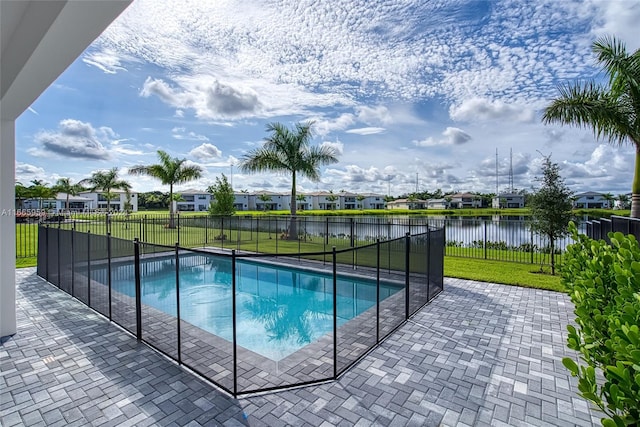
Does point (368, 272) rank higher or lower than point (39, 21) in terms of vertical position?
lower

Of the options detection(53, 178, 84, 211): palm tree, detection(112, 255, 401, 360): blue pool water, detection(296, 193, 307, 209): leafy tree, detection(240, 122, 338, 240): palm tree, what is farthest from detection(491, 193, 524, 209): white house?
detection(53, 178, 84, 211): palm tree

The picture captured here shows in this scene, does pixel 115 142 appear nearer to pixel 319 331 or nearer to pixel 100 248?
pixel 100 248

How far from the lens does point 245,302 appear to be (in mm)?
7816

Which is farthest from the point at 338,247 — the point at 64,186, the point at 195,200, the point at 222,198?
the point at 195,200

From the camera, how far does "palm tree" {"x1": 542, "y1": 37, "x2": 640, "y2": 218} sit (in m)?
7.09

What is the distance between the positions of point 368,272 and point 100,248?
19.9 ft

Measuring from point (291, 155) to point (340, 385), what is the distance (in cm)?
1425

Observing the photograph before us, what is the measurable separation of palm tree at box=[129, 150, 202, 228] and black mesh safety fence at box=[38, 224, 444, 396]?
15084 mm

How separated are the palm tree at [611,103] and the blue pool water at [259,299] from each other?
21.2 feet

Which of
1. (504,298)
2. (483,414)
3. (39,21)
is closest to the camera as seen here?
(39,21)

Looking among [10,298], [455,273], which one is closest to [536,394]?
[455,273]

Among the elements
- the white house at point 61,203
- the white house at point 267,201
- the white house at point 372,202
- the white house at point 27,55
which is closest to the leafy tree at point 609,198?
the white house at point 372,202

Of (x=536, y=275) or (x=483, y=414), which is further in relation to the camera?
(x=536, y=275)

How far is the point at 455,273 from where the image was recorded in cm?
896
